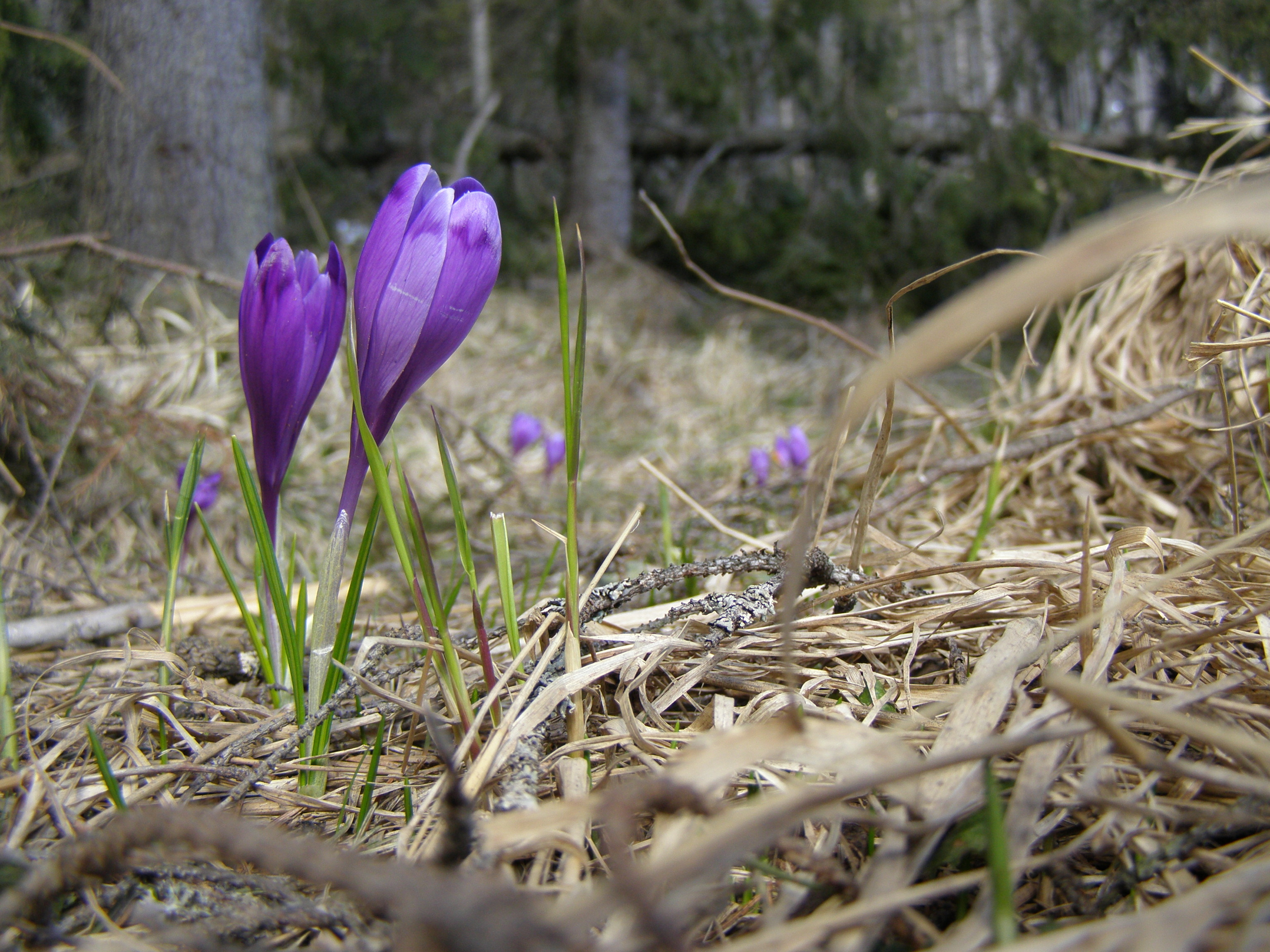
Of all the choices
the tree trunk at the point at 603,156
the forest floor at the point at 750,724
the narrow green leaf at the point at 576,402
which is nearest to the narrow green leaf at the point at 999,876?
the forest floor at the point at 750,724

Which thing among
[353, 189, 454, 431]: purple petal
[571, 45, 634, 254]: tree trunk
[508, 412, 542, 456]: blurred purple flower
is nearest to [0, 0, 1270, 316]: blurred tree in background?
[571, 45, 634, 254]: tree trunk

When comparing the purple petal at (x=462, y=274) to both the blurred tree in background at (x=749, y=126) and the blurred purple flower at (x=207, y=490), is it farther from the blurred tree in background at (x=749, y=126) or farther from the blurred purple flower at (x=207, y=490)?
the blurred tree in background at (x=749, y=126)

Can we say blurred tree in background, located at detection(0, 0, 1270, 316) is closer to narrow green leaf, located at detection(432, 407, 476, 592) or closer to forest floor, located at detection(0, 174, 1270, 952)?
forest floor, located at detection(0, 174, 1270, 952)

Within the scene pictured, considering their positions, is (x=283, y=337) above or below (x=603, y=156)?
below

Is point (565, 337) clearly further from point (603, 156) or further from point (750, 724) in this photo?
point (603, 156)

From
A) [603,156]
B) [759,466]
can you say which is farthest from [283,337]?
[603,156]
